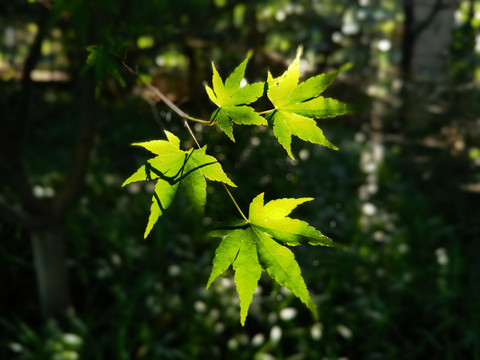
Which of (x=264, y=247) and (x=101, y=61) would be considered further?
(x=101, y=61)

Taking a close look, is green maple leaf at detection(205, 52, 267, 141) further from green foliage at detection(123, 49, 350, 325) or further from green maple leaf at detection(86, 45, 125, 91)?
green maple leaf at detection(86, 45, 125, 91)

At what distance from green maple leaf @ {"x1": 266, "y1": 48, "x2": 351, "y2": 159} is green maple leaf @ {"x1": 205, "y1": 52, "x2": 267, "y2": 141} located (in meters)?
0.02

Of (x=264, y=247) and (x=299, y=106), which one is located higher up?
(x=299, y=106)

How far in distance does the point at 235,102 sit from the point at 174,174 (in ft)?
0.47

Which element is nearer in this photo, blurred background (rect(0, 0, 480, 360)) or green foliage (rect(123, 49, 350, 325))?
green foliage (rect(123, 49, 350, 325))

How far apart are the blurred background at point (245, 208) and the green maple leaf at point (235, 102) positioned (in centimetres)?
23

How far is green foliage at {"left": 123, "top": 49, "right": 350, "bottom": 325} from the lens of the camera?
0.74 metres

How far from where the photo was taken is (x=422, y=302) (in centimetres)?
278

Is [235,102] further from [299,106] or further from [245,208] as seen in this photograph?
[245,208]

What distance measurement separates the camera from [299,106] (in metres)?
0.78

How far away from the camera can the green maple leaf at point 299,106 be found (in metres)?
0.76

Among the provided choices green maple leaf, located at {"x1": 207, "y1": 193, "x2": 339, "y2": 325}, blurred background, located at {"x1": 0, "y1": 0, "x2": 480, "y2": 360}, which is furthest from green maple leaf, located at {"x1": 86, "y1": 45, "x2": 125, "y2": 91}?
green maple leaf, located at {"x1": 207, "y1": 193, "x2": 339, "y2": 325}

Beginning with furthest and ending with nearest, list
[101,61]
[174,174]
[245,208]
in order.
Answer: [245,208] < [101,61] < [174,174]

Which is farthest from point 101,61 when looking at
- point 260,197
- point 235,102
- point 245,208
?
point 245,208
